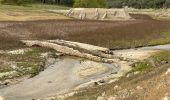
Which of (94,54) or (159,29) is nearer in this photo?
(94,54)

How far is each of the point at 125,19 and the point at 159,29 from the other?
1048 inches

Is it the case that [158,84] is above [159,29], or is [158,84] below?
→ above

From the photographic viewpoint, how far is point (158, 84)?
984 inches

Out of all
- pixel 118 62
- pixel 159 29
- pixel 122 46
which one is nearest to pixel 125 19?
pixel 159 29

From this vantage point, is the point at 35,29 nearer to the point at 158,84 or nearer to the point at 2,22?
the point at 2,22

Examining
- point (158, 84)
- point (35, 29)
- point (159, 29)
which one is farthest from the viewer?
point (159, 29)

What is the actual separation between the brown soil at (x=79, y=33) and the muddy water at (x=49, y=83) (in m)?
12.3

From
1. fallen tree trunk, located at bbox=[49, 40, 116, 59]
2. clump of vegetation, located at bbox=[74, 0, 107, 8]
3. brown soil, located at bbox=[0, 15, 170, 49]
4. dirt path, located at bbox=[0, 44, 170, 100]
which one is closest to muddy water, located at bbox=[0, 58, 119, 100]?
dirt path, located at bbox=[0, 44, 170, 100]

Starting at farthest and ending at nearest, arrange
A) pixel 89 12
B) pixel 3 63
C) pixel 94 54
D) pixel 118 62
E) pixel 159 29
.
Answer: pixel 89 12 < pixel 159 29 < pixel 94 54 < pixel 118 62 < pixel 3 63

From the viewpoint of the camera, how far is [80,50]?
6306cm

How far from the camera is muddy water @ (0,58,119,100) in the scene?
1599 inches

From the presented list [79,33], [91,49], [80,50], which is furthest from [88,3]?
[80,50]

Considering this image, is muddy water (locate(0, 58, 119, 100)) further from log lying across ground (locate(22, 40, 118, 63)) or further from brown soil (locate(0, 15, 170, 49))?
brown soil (locate(0, 15, 170, 49))

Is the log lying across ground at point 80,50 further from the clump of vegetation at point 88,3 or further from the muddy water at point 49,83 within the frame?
the clump of vegetation at point 88,3
